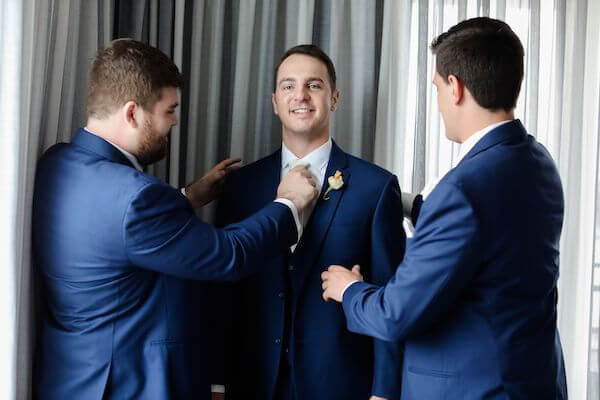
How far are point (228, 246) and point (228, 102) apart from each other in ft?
3.41

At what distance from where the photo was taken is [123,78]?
1.93 meters

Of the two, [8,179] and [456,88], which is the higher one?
[456,88]

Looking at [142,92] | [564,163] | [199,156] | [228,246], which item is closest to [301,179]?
[228,246]

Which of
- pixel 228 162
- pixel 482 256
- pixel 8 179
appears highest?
pixel 228 162

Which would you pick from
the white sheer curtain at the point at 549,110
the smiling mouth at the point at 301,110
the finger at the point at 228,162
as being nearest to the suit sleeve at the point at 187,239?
the smiling mouth at the point at 301,110

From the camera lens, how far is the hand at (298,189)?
7.07 ft

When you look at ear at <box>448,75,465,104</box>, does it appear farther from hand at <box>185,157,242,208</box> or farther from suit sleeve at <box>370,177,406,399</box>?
hand at <box>185,157,242,208</box>

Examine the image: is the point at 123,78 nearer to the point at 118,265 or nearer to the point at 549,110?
the point at 118,265

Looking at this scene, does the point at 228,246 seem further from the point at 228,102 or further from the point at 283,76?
the point at 228,102

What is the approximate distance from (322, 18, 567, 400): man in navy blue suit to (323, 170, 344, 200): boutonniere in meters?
0.50

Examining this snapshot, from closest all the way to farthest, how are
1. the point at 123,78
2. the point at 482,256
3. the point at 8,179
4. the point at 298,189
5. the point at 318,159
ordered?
the point at 482,256 < the point at 8,179 < the point at 123,78 < the point at 298,189 < the point at 318,159

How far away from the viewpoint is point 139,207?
1790 millimetres

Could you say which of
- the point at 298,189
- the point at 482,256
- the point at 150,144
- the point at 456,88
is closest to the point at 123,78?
the point at 150,144

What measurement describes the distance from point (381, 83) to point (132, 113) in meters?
1.16
